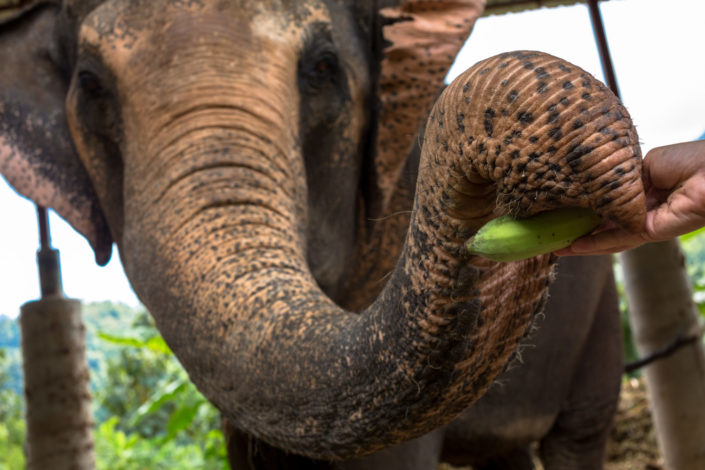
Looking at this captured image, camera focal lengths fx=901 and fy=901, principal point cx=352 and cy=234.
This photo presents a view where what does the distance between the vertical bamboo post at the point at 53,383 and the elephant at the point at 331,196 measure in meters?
1.06

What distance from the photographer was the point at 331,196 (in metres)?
2.03

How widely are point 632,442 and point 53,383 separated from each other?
9.40 feet

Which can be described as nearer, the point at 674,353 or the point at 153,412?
the point at 674,353

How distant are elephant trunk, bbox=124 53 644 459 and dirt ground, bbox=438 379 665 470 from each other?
10.3 feet

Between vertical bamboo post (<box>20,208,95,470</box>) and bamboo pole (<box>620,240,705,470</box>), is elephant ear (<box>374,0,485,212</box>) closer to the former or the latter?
bamboo pole (<box>620,240,705,470</box>)

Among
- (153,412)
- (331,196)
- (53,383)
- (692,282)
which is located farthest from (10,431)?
(331,196)

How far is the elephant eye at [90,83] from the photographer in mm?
1975

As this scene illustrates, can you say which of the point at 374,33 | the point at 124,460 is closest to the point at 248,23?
the point at 374,33

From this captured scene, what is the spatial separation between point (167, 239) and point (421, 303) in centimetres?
73

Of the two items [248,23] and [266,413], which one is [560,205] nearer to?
[266,413]

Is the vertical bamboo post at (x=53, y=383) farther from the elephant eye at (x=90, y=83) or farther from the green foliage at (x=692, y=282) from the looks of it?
the green foliage at (x=692, y=282)

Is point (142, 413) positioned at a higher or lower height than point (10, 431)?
lower

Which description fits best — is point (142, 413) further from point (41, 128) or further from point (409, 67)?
point (409, 67)

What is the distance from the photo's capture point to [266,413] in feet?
4.41
